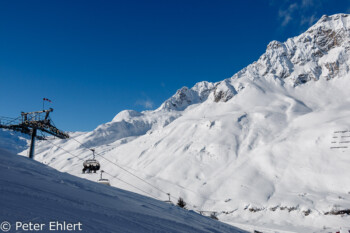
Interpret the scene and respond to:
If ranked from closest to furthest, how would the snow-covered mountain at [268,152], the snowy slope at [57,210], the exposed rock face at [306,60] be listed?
1. the snowy slope at [57,210]
2. the snow-covered mountain at [268,152]
3. the exposed rock face at [306,60]

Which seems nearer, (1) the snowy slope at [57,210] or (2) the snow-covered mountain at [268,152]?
(1) the snowy slope at [57,210]

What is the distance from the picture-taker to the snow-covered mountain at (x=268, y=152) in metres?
65.8

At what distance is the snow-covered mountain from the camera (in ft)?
216

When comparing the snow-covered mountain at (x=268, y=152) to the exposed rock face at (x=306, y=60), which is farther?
the exposed rock face at (x=306, y=60)

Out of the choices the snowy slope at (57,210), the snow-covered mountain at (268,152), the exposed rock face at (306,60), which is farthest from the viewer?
the exposed rock face at (306,60)

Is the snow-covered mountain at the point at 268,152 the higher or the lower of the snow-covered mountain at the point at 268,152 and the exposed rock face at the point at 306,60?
the lower

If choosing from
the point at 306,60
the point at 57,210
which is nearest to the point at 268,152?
the point at 57,210

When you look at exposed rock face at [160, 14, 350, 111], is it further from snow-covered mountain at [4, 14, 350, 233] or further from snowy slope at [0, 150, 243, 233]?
snowy slope at [0, 150, 243, 233]

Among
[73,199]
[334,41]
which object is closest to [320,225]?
[73,199]

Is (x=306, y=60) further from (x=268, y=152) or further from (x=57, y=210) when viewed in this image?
(x=57, y=210)

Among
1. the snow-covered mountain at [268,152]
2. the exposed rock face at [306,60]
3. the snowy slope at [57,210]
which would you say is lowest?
the snowy slope at [57,210]

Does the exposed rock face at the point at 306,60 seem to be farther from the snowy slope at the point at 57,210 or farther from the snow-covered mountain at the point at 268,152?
the snowy slope at the point at 57,210

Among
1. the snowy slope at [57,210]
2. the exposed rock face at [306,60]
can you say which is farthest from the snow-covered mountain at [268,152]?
the snowy slope at [57,210]


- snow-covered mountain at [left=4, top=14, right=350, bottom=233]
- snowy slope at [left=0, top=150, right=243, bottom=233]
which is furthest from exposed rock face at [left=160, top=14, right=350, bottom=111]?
snowy slope at [left=0, top=150, right=243, bottom=233]
